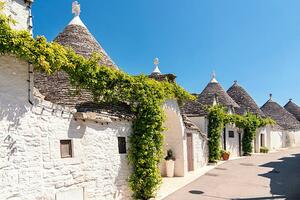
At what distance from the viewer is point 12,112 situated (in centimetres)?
602

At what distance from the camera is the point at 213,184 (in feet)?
41.2

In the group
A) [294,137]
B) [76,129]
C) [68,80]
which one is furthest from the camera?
[294,137]

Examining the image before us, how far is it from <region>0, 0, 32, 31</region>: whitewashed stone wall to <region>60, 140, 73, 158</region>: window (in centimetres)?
335

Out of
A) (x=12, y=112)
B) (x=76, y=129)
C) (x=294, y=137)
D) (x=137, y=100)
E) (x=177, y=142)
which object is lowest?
(x=294, y=137)

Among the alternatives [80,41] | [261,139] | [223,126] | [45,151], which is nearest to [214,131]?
[223,126]

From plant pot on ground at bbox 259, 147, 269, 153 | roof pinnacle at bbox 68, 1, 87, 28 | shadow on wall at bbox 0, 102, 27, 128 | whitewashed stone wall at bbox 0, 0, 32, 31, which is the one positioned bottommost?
plant pot on ground at bbox 259, 147, 269, 153

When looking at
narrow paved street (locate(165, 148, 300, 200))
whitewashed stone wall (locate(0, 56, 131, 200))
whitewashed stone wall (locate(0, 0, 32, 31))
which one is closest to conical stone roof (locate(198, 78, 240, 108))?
narrow paved street (locate(165, 148, 300, 200))

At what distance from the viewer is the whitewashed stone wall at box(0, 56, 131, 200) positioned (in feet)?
19.4

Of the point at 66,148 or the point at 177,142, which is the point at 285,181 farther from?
the point at 66,148

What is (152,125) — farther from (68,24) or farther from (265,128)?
(265,128)

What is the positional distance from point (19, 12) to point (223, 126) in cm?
1721

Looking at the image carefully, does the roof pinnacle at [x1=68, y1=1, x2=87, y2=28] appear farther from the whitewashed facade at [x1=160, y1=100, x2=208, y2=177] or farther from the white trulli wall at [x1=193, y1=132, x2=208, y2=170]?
the white trulli wall at [x1=193, y1=132, x2=208, y2=170]

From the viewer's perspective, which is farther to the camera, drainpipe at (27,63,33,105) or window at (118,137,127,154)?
window at (118,137,127,154)

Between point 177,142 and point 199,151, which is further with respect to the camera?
point 199,151
